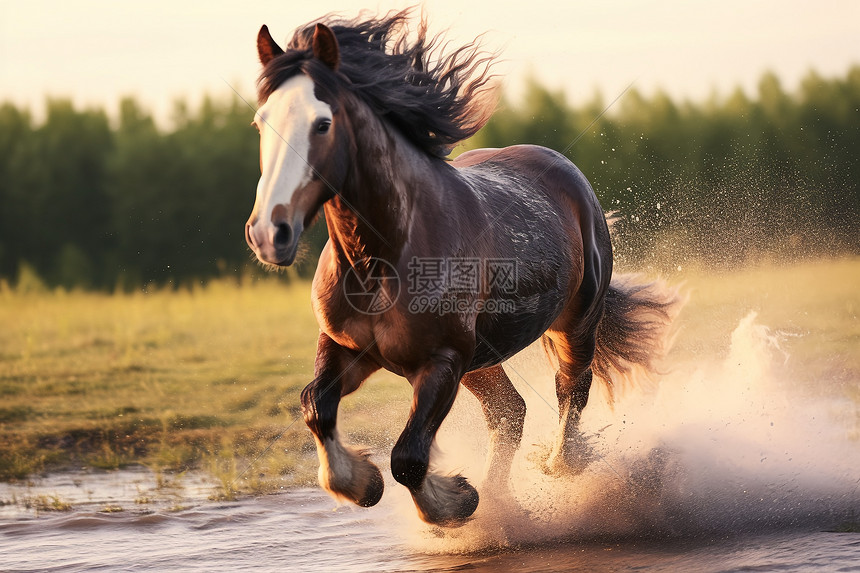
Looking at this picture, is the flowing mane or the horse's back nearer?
the flowing mane

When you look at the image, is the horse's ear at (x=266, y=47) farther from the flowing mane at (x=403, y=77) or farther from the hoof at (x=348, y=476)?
the hoof at (x=348, y=476)

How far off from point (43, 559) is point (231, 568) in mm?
954

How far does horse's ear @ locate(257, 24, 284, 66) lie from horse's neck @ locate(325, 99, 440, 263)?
380mm

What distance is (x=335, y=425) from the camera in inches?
157

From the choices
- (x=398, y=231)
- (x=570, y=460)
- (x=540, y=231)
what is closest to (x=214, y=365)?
(x=570, y=460)

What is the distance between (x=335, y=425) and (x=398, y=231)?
861 mm

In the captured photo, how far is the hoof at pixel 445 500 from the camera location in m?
3.83

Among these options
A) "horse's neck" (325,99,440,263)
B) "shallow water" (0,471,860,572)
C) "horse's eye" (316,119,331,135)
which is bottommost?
"shallow water" (0,471,860,572)

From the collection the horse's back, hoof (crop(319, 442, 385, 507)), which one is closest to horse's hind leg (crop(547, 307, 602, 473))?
the horse's back

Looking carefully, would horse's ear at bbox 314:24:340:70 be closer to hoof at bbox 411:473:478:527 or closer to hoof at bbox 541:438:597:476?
hoof at bbox 411:473:478:527

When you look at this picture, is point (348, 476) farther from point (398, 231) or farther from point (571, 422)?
point (571, 422)

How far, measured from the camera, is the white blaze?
3154 mm

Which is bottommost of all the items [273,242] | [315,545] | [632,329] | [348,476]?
[315,545]

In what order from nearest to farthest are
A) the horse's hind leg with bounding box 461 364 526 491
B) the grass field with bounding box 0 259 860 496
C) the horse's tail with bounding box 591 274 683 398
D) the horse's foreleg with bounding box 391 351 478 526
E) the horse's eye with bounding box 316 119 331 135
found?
the horse's eye with bounding box 316 119 331 135
the horse's foreleg with bounding box 391 351 478 526
the horse's hind leg with bounding box 461 364 526 491
the horse's tail with bounding box 591 274 683 398
the grass field with bounding box 0 259 860 496
